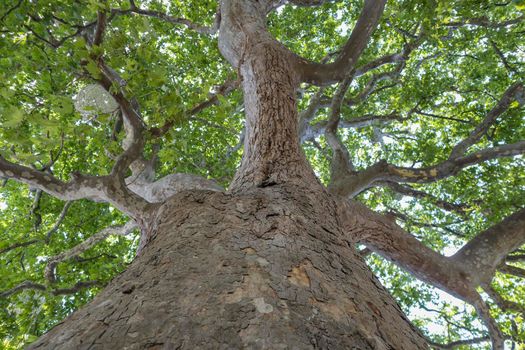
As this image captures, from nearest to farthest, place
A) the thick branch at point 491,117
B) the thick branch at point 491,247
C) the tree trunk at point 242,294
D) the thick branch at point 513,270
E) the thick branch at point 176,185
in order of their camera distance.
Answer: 1. the tree trunk at point 242,294
2. the thick branch at point 491,247
3. the thick branch at point 176,185
4. the thick branch at point 513,270
5. the thick branch at point 491,117

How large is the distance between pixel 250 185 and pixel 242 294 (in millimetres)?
1240

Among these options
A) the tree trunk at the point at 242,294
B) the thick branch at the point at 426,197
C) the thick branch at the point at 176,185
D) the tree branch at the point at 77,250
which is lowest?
the tree trunk at the point at 242,294

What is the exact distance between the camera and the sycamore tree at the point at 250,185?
1067 millimetres

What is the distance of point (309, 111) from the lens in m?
6.46

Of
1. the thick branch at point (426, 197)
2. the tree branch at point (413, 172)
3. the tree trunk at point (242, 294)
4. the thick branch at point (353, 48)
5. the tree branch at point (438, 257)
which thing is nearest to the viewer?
the tree trunk at point (242, 294)

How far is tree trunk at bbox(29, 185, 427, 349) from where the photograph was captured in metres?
0.88

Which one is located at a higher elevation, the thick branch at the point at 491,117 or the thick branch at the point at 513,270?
the thick branch at the point at 491,117

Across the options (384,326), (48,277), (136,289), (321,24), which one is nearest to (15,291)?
(48,277)

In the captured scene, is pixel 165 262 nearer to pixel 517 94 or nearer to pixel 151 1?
pixel 517 94

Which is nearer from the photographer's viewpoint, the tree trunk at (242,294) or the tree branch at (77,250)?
the tree trunk at (242,294)

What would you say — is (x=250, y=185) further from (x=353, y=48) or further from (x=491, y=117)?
(x=491, y=117)

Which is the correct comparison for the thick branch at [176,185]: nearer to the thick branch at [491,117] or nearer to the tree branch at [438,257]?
the tree branch at [438,257]

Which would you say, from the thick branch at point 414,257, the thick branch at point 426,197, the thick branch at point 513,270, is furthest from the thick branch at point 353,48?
the thick branch at point 513,270

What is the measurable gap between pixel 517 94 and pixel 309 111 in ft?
11.2
